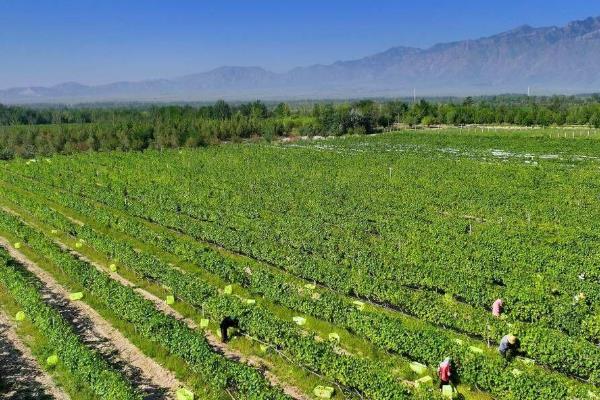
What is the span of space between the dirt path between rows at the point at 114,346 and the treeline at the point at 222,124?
56.8 m

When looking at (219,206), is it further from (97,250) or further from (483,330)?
(483,330)

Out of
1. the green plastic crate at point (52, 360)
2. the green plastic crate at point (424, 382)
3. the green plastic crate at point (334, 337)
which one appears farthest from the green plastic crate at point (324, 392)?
the green plastic crate at point (52, 360)

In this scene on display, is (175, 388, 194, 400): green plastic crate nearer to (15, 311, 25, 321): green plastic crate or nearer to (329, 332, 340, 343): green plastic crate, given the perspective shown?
(329, 332, 340, 343): green plastic crate

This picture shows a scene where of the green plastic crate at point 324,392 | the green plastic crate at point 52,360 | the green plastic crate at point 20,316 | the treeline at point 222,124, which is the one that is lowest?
the green plastic crate at point 324,392

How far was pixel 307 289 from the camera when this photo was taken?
63.1 feet

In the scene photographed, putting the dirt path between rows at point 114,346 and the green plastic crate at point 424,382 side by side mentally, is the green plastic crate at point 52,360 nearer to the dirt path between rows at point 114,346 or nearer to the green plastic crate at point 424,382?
the dirt path between rows at point 114,346

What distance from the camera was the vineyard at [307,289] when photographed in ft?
44.8

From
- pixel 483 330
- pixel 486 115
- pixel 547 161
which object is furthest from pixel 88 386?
pixel 486 115

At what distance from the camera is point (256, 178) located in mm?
41781

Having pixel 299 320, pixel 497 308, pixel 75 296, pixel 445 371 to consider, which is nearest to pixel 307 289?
pixel 299 320

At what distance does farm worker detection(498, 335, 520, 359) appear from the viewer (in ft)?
47.2

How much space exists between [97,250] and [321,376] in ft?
49.1

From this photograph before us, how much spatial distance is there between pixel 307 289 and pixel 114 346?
7.03 m

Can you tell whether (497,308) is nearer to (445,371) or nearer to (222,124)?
(445,371)
